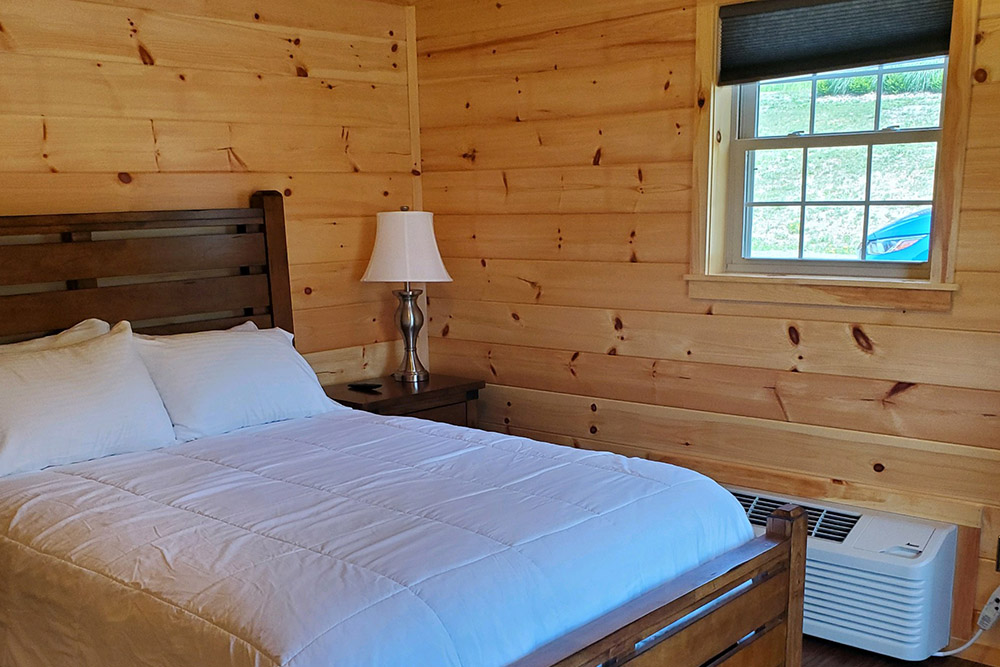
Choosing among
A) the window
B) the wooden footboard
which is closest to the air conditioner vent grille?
the wooden footboard

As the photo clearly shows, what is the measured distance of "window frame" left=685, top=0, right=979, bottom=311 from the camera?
254 centimetres

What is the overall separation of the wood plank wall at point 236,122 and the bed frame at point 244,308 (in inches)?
4.5

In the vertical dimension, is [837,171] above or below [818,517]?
above

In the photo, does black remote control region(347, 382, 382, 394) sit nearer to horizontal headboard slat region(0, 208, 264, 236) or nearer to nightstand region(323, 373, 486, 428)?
nightstand region(323, 373, 486, 428)

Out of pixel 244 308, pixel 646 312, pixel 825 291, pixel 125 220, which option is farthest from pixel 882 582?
pixel 125 220

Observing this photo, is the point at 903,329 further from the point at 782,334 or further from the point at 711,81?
the point at 711,81

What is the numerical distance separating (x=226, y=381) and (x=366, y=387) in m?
0.80

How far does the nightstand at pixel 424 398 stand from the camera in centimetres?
335

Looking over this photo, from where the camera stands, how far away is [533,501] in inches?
80.7

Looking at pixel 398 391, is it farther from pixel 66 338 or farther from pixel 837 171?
pixel 837 171

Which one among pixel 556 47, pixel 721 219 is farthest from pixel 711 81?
pixel 556 47

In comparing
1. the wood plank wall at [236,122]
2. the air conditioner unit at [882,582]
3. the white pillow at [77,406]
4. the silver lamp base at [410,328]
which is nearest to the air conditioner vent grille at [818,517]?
the air conditioner unit at [882,582]

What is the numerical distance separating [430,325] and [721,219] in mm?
1421

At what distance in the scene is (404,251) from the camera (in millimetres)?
3500
